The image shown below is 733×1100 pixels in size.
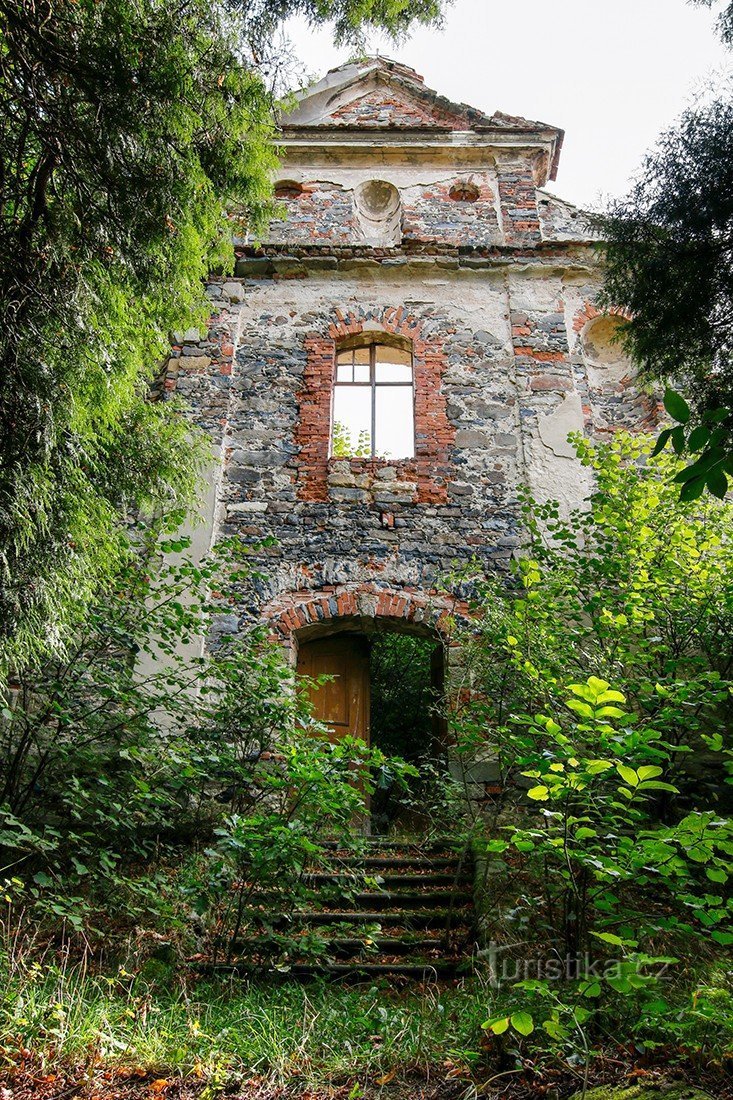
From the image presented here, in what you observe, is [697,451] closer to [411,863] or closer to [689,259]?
[689,259]

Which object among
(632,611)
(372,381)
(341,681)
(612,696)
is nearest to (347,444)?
(372,381)

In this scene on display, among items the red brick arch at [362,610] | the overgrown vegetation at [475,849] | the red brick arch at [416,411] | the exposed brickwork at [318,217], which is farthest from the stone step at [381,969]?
the exposed brickwork at [318,217]

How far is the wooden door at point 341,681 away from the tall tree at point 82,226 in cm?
345

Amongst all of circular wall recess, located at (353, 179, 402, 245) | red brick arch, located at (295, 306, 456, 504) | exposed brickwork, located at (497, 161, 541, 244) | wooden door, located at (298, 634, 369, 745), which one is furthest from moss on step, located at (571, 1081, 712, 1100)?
circular wall recess, located at (353, 179, 402, 245)

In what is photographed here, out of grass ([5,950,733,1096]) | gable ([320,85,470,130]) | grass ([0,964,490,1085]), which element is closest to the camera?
grass ([5,950,733,1096])

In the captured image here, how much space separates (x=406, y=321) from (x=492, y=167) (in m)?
2.65

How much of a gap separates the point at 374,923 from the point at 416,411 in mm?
4869

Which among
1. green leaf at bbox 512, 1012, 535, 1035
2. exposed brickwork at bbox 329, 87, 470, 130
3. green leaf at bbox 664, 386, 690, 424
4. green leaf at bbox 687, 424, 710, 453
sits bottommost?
green leaf at bbox 512, 1012, 535, 1035

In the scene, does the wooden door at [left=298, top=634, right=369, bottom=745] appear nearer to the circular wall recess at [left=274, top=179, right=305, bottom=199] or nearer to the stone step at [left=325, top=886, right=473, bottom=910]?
the stone step at [left=325, top=886, right=473, bottom=910]

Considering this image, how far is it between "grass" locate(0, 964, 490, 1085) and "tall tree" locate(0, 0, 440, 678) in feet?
4.49

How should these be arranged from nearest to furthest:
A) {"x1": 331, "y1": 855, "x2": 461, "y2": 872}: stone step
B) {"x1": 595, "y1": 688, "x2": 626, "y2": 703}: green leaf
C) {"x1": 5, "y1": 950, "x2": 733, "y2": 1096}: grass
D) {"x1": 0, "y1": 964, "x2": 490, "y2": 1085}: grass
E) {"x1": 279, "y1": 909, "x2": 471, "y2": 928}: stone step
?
1. {"x1": 595, "y1": 688, "x2": 626, "y2": 703}: green leaf
2. {"x1": 5, "y1": 950, "x2": 733, "y2": 1096}: grass
3. {"x1": 0, "y1": 964, "x2": 490, "y2": 1085}: grass
4. {"x1": 279, "y1": 909, "x2": 471, "y2": 928}: stone step
5. {"x1": 331, "y1": 855, "x2": 461, "y2": 872}: stone step

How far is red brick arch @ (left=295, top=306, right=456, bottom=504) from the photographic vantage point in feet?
24.4

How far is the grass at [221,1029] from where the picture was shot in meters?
2.73

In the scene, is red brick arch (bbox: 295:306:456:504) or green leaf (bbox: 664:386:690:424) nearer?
green leaf (bbox: 664:386:690:424)
